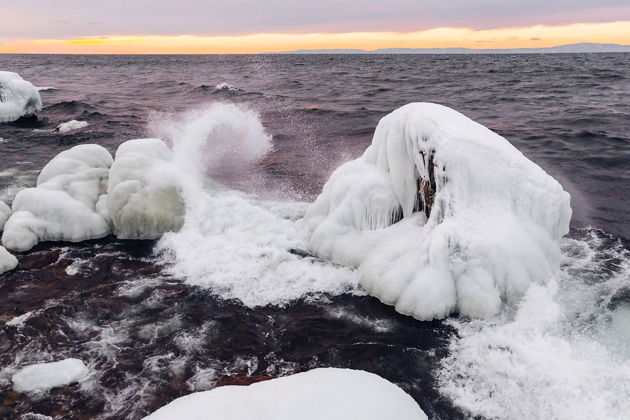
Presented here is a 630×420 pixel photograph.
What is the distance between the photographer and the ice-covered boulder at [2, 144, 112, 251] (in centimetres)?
1187

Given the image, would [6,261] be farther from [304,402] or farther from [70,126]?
[70,126]

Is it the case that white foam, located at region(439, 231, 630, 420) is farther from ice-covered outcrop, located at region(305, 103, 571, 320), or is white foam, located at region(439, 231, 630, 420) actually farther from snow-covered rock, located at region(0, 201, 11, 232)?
snow-covered rock, located at region(0, 201, 11, 232)

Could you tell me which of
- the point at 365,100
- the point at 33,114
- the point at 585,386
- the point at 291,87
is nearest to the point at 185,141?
the point at 585,386

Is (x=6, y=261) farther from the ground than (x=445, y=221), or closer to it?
closer to it

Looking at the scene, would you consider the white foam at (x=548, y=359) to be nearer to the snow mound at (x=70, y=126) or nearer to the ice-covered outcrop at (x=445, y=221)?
the ice-covered outcrop at (x=445, y=221)

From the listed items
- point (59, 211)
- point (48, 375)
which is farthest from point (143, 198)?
point (48, 375)

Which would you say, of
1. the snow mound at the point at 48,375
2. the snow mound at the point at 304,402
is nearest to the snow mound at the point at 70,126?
the snow mound at the point at 48,375

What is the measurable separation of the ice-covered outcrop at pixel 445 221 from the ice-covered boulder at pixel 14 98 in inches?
1073

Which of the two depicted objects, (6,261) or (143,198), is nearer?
(6,261)

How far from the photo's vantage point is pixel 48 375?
7.21 m

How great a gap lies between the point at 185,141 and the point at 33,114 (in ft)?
63.2

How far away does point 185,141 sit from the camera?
17.5 meters

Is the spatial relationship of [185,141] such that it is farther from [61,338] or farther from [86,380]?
[86,380]

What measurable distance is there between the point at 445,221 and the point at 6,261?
10.6 meters
